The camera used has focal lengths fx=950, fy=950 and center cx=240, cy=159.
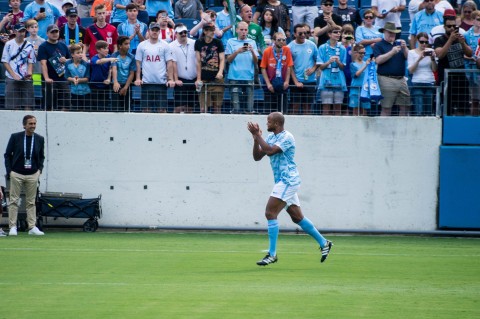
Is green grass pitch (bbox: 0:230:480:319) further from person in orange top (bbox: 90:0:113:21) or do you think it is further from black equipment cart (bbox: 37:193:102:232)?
Result: person in orange top (bbox: 90:0:113:21)

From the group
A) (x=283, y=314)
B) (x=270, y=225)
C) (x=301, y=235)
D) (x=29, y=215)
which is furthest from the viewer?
(x=301, y=235)

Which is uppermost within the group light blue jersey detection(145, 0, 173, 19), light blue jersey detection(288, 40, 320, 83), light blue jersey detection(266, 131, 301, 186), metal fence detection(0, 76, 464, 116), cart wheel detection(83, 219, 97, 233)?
light blue jersey detection(145, 0, 173, 19)

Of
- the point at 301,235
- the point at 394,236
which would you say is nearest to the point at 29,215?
the point at 301,235

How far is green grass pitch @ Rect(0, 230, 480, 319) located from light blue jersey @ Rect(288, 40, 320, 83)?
3.36 metres

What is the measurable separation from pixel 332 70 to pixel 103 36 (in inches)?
189

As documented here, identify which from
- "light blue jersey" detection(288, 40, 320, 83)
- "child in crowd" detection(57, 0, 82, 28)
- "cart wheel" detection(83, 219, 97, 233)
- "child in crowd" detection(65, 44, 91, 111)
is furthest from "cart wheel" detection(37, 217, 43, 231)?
"light blue jersey" detection(288, 40, 320, 83)

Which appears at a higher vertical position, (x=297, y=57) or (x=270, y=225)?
(x=297, y=57)

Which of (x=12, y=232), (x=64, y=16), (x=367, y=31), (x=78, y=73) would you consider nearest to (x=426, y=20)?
(x=367, y=31)

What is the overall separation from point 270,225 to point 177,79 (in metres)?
6.37

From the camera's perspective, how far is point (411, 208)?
62.3 ft

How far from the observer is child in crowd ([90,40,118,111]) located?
18.7 metres

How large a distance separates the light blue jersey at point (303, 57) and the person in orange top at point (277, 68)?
31 centimetres

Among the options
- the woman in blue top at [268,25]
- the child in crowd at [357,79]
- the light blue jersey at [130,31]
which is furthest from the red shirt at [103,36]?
the child in crowd at [357,79]

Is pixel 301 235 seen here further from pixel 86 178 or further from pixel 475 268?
pixel 475 268
